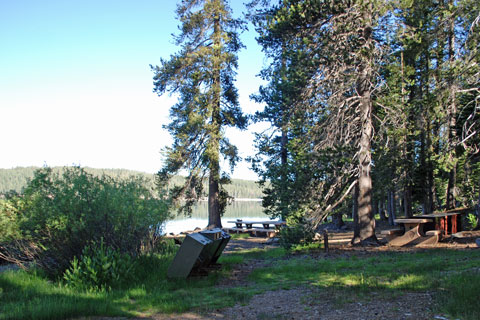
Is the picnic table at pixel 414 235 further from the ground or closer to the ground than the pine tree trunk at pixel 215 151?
closer to the ground

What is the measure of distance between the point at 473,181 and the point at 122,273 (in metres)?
18.3

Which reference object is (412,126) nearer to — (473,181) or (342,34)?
(342,34)

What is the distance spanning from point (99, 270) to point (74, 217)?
142 cm

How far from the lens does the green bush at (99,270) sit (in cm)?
757

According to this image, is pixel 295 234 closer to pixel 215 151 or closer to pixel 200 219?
pixel 215 151

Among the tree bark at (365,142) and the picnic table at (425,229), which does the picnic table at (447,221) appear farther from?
the tree bark at (365,142)

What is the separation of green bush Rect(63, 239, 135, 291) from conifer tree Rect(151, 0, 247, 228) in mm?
13227

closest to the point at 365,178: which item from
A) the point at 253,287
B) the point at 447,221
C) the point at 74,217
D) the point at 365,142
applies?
the point at 365,142

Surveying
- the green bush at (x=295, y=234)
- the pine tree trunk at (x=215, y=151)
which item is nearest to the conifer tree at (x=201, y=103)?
the pine tree trunk at (x=215, y=151)

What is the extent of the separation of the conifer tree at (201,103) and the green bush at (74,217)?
11.9 m

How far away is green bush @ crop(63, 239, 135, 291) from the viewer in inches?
298

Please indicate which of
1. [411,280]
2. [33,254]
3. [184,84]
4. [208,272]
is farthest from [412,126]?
[184,84]

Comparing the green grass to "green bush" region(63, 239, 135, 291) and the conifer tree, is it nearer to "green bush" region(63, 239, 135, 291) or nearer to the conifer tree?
"green bush" region(63, 239, 135, 291)

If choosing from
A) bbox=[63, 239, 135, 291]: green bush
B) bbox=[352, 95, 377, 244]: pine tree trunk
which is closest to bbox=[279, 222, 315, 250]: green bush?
bbox=[352, 95, 377, 244]: pine tree trunk
